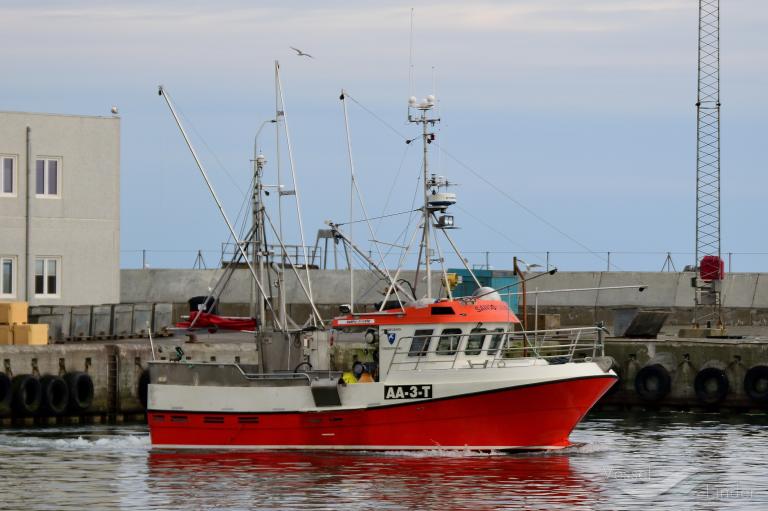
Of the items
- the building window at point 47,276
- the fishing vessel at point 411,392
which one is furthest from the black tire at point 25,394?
the building window at point 47,276

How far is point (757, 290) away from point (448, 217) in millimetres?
23281

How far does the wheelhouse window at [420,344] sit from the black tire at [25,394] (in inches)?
403

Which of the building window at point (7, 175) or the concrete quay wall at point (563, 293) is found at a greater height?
the building window at point (7, 175)

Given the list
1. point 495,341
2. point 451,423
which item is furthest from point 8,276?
point 451,423

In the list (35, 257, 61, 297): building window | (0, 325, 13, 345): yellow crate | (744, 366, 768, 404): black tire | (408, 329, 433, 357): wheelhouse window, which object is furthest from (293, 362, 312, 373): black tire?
(35, 257, 61, 297): building window

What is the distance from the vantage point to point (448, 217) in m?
29.6

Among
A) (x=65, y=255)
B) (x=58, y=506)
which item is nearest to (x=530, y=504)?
(x=58, y=506)

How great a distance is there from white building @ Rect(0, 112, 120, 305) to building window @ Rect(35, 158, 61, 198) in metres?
0.03

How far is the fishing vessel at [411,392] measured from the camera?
1104 inches

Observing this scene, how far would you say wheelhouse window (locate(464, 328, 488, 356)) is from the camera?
2852 centimetres

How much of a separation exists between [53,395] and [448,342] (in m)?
10.9

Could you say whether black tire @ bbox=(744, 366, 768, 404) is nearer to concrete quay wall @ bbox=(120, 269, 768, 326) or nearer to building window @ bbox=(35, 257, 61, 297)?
concrete quay wall @ bbox=(120, 269, 768, 326)

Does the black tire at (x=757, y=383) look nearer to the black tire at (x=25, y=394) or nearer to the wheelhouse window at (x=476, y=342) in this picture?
the wheelhouse window at (x=476, y=342)

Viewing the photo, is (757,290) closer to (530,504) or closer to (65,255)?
(65,255)
